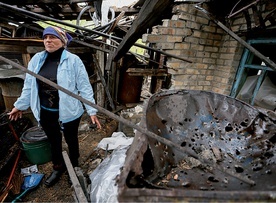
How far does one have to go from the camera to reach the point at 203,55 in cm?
339

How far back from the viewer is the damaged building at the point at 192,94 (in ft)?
3.41

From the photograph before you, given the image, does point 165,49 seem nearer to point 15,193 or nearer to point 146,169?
point 146,169

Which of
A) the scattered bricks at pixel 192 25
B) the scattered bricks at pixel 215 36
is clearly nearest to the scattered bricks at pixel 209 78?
the scattered bricks at pixel 215 36

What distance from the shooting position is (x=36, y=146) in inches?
105

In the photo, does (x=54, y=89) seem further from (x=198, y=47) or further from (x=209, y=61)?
(x=209, y=61)

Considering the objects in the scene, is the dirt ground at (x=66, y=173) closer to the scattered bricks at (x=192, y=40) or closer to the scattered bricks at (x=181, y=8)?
the scattered bricks at (x=192, y=40)

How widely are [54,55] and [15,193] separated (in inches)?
75.9

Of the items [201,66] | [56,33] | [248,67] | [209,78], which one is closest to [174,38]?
[201,66]

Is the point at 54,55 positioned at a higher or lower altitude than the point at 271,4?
lower

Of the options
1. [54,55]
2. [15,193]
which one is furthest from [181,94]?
[15,193]

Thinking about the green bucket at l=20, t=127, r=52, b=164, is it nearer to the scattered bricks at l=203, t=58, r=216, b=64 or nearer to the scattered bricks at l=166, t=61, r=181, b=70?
the scattered bricks at l=166, t=61, r=181, b=70

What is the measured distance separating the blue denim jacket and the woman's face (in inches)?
Answer: 3.8

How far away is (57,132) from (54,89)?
65 centimetres

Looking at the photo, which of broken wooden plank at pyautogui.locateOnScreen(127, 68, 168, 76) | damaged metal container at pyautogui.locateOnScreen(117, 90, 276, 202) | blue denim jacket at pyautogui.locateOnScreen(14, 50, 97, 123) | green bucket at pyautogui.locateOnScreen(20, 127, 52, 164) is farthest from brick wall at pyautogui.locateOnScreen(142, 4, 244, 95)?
green bucket at pyautogui.locateOnScreen(20, 127, 52, 164)
